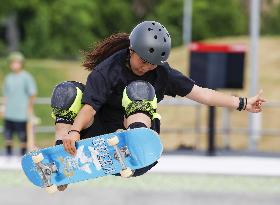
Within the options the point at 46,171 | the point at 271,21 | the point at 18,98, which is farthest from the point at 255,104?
the point at 271,21

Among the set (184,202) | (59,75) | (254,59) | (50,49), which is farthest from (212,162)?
(50,49)

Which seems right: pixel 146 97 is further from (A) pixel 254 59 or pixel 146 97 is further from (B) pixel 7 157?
(A) pixel 254 59

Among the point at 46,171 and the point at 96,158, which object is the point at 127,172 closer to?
the point at 96,158

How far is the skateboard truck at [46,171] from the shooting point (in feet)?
19.8

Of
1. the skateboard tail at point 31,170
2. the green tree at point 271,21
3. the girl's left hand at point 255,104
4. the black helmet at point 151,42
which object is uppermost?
the green tree at point 271,21

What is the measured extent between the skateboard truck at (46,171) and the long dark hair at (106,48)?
2.17 feet

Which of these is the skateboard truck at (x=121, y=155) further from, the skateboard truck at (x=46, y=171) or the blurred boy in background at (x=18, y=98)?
the blurred boy in background at (x=18, y=98)

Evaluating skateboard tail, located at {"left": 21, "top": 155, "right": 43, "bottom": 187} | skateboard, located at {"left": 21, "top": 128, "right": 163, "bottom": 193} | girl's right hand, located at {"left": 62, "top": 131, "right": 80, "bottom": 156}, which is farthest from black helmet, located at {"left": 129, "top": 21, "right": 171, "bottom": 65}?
skateboard tail, located at {"left": 21, "top": 155, "right": 43, "bottom": 187}

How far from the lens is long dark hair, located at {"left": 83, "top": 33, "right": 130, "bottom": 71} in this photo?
5.98 m

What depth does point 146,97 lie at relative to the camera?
17.9 ft

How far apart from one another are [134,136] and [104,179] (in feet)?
19.7

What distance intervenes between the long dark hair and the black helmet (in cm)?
32

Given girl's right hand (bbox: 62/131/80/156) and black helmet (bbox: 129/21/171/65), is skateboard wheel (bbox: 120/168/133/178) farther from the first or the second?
black helmet (bbox: 129/21/171/65)

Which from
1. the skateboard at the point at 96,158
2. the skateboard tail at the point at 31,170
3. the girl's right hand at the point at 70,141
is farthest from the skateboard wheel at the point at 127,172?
the skateboard tail at the point at 31,170
